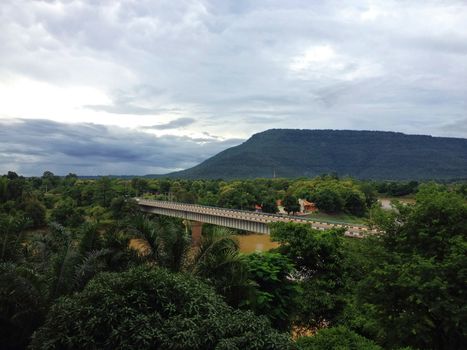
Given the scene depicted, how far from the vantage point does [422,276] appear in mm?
12422

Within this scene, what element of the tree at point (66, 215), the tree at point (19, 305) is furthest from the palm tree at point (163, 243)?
the tree at point (66, 215)

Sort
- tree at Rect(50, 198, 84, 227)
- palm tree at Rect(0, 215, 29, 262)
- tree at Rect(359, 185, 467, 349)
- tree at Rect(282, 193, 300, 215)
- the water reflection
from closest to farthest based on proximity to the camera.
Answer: tree at Rect(359, 185, 467, 349), palm tree at Rect(0, 215, 29, 262), the water reflection, tree at Rect(50, 198, 84, 227), tree at Rect(282, 193, 300, 215)

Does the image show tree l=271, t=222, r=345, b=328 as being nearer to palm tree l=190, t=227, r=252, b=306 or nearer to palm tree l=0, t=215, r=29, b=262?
palm tree l=190, t=227, r=252, b=306

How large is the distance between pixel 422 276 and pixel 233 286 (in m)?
5.67

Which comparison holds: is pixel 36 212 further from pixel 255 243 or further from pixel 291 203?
pixel 291 203

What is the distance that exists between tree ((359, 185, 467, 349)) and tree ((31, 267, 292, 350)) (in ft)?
20.4

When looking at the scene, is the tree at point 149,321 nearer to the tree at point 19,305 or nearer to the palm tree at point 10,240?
the tree at point 19,305

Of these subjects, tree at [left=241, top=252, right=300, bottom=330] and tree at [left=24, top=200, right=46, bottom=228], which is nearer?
tree at [left=241, top=252, right=300, bottom=330]

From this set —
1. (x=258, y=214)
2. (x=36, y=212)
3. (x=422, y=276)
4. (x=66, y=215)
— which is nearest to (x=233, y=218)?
(x=258, y=214)

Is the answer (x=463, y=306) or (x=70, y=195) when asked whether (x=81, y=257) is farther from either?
(x=70, y=195)

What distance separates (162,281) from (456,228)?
10.2 m

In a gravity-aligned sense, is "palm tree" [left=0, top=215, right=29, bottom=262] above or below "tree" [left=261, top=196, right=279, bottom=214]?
above

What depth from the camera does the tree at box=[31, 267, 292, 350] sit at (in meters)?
7.68

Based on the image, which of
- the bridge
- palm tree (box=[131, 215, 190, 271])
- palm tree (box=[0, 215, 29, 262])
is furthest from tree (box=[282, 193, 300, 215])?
palm tree (box=[0, 215, 29, 262])
